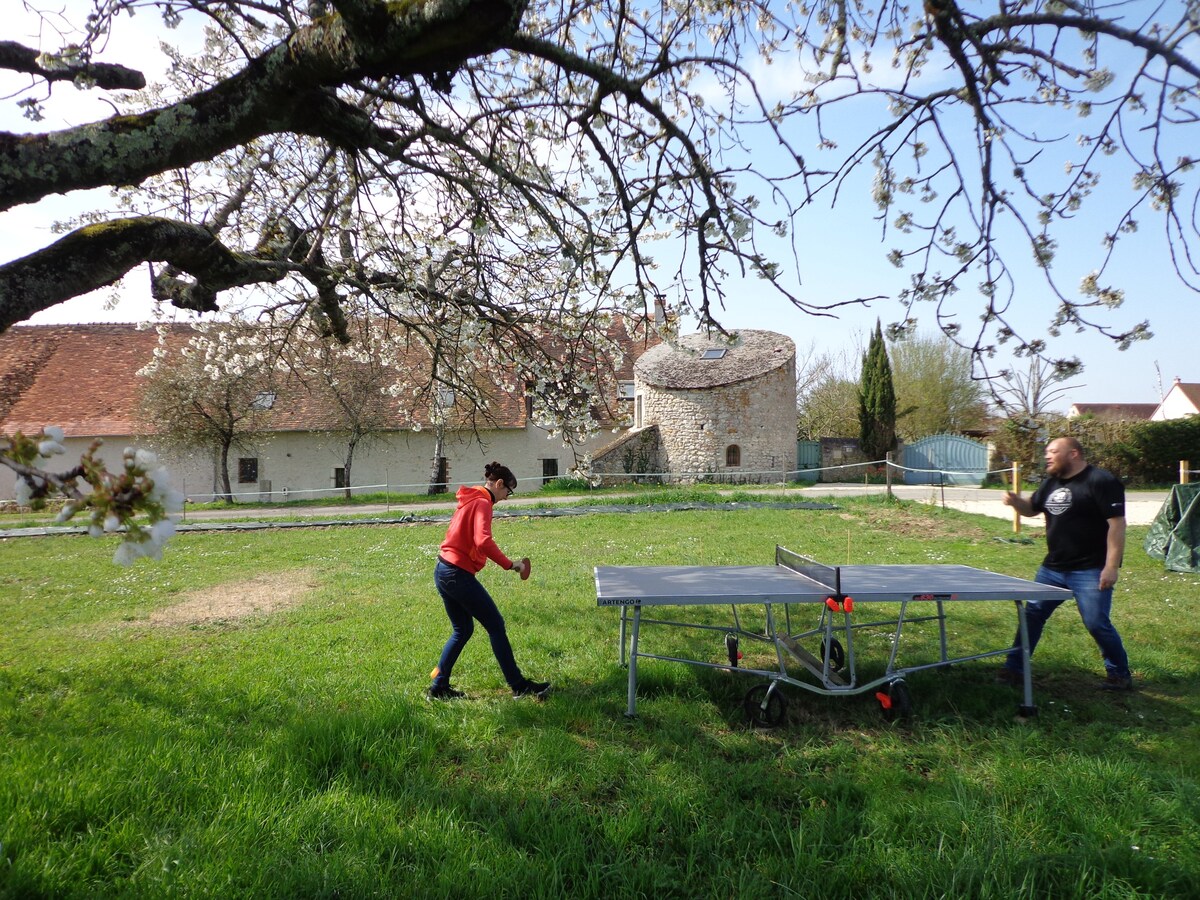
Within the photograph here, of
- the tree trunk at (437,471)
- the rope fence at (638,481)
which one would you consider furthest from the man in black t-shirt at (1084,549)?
the tree trunk at (437,471)

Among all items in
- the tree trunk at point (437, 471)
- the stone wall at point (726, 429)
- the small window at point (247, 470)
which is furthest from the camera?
the stone wall at point (726, 429)

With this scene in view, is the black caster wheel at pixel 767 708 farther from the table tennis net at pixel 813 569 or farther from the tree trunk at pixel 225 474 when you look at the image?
the tree trunk at pixel 225 474

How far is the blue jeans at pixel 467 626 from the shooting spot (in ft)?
16.3

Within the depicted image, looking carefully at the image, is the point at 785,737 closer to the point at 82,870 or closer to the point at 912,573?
the point at 912,573

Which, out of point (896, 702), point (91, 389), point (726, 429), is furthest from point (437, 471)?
point (896, 702)

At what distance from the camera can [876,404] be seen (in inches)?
1332

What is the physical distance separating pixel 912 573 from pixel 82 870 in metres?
5.32

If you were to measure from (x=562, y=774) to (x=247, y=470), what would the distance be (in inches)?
1189

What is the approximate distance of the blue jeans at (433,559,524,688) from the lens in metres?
4.96

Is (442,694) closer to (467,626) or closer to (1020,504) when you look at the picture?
(467,626)

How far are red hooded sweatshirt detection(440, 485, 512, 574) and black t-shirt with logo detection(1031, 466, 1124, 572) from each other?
4.04 metres

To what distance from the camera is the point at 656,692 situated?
17.0ft

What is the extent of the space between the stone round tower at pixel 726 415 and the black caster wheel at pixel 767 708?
25.8 meters

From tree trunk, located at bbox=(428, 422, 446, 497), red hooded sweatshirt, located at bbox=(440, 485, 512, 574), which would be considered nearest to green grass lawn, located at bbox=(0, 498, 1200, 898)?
red hooded sweatshirt, located at bbox=(440, 485, 512, 574)
